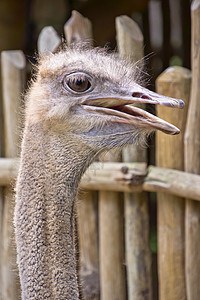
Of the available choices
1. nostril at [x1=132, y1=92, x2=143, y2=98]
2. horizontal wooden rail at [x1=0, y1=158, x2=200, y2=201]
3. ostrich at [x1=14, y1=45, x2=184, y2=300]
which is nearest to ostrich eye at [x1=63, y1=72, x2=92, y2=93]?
ostrich at [x1=14, y1=45, x2=184, y2=300]

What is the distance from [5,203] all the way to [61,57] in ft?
6.21

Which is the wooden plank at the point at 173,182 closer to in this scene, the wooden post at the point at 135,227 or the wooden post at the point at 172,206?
the wooden post at the point at 172,206

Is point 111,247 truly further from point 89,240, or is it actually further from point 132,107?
point 132,107

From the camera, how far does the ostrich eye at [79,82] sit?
7.00 feet

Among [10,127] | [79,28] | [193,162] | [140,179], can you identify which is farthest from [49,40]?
[193,162]

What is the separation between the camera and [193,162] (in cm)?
304

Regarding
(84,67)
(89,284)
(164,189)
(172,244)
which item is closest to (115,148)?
(84,67)

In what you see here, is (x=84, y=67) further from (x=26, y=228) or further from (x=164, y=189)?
(x=164, y=189)

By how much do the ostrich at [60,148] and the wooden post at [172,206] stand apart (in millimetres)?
862

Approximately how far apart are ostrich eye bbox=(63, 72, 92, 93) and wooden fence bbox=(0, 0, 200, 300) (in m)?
0.96

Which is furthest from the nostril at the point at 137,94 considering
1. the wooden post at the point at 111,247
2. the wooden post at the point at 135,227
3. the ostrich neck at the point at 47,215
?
the wooden post at the point at 111,247

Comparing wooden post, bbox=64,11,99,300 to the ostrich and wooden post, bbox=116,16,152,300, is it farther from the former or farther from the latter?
the ostrich

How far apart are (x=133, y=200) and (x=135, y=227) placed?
18cm

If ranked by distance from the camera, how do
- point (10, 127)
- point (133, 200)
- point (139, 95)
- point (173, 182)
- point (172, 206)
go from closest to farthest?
point (139, 95) → point (173, 182) → point (172, 206) → point (133, 200) → point (10, 127)
